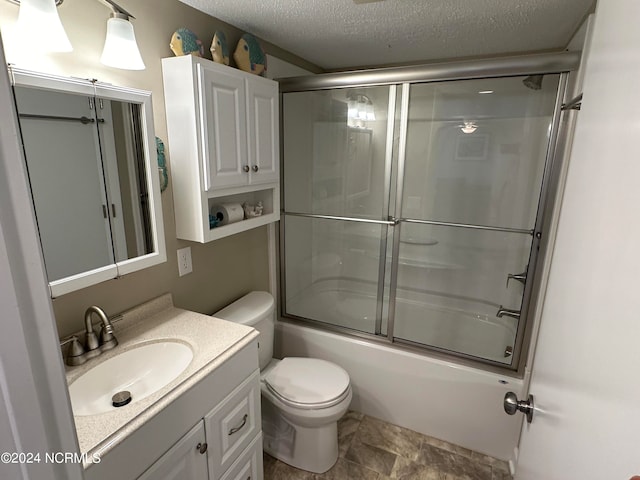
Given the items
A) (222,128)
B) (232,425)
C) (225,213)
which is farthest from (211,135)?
(232,425)

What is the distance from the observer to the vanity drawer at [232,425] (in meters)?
1.23

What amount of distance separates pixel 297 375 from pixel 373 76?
5.50ft

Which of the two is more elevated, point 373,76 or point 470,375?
point 373,76

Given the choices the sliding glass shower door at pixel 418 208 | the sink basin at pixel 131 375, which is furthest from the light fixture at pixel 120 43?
the sliding glass shower door at pixel 418 208

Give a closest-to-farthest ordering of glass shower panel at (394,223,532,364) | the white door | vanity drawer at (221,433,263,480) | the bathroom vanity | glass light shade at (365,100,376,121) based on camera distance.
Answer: the white door → the bathroom vanity → vanity drawer at (221,433,263,480) → glass shower panel at (394,223,532,364) → glass light shade at (365,100,376,121)

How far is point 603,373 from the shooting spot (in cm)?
51

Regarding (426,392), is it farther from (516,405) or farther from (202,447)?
(202,447)

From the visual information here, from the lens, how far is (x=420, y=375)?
6.65 feet

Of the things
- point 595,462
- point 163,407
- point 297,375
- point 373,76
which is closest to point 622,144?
point 595,462

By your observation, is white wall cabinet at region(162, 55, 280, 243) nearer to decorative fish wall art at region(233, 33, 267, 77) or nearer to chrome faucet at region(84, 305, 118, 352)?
decorative fish wall art at region(233, 33, 267, 77)

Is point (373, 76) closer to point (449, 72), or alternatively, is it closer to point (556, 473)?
point (449, 72)

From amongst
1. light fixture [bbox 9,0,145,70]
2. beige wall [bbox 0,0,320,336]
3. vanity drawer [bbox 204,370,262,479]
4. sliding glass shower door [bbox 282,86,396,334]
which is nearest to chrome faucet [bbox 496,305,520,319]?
sliding glass shower door [bbox 282,86,396,334]

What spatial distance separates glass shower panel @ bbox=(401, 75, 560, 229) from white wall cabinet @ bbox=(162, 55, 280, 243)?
0.89 metres

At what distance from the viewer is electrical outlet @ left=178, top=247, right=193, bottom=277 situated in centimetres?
164
